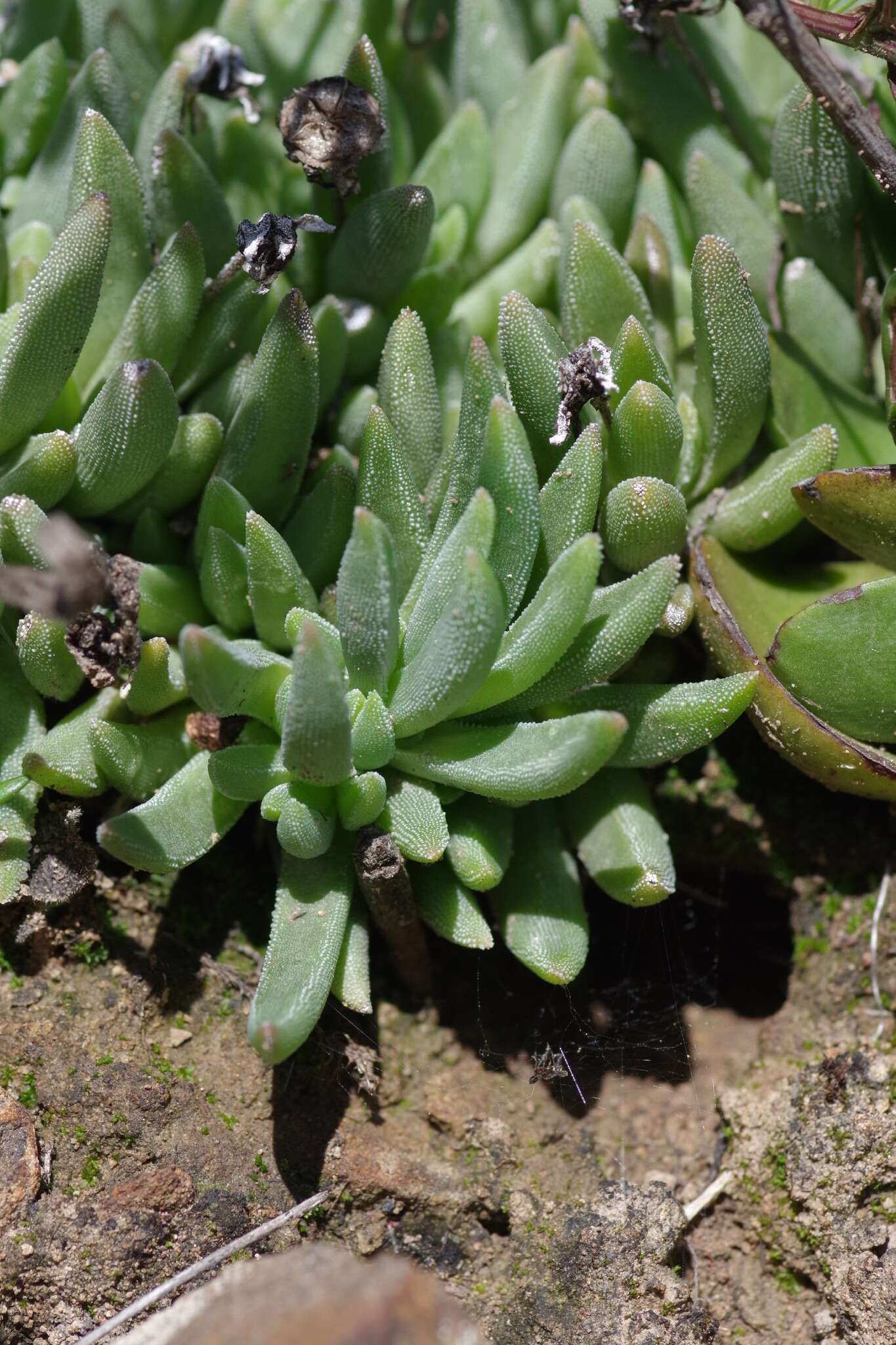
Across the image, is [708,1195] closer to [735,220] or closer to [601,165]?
[735,220]

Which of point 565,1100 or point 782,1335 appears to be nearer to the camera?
point 782,1335

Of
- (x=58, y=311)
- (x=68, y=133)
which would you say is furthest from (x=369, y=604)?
(x=68, y=133)

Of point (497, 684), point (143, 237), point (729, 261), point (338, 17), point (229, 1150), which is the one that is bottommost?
point (229, 1150)

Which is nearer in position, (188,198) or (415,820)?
(415,820)

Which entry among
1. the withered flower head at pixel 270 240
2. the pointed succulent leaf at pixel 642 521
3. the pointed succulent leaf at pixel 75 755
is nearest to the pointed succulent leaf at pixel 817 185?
the pointed succulent leaf at pixel 642 521

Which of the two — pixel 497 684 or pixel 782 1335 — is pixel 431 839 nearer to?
pixel 497 684

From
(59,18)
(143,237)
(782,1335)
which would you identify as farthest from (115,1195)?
(59,18)

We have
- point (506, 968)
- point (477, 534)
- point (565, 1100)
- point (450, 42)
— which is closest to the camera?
point (477, 534)
